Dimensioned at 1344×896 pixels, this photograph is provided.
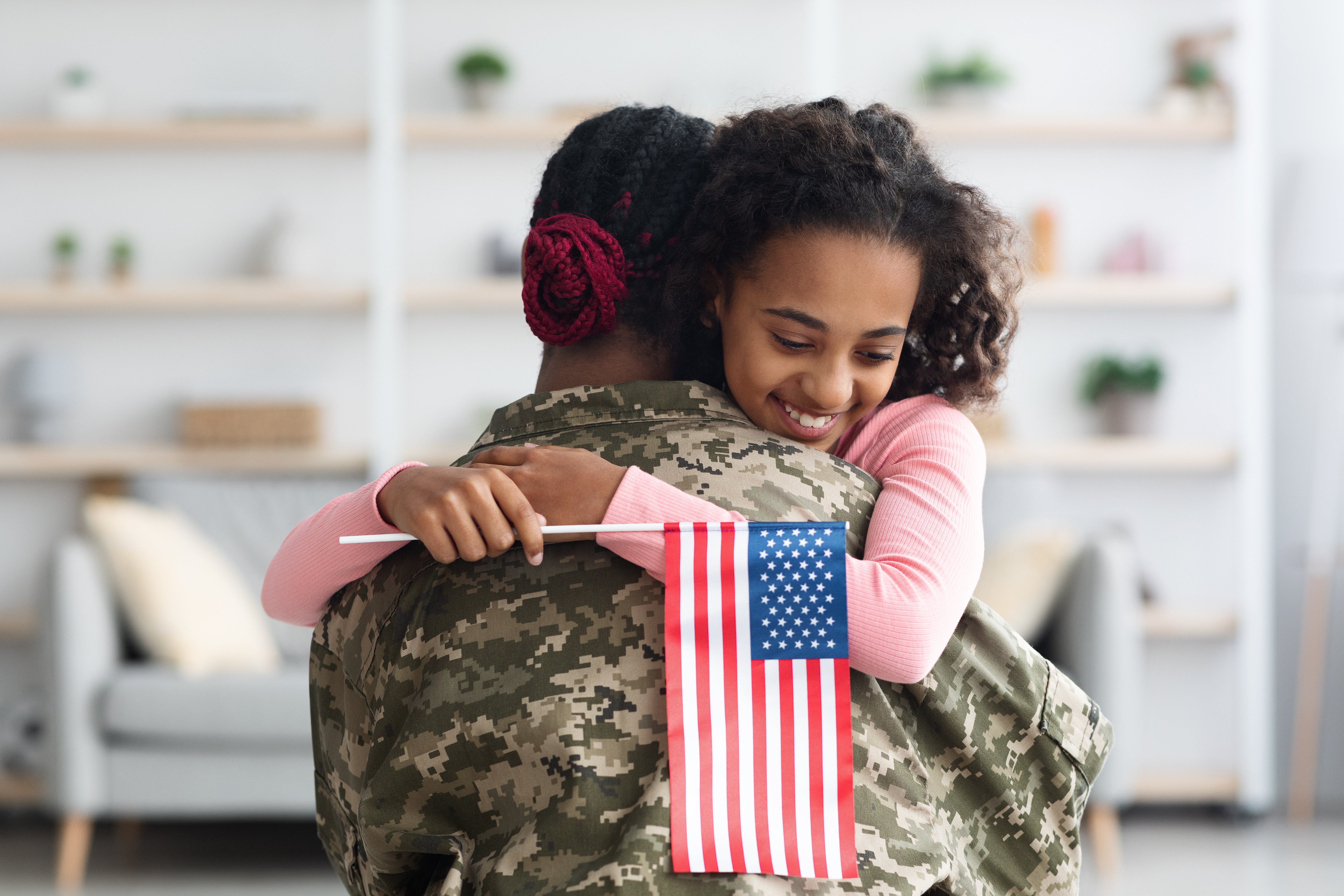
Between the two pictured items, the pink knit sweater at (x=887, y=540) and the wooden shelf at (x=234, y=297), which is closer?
the pink knit sweater at (x=887, y=540)

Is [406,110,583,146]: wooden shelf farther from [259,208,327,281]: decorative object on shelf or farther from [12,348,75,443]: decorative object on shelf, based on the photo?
[12,348,75,443]: decorative object on shelf

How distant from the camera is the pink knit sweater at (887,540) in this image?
89 cm

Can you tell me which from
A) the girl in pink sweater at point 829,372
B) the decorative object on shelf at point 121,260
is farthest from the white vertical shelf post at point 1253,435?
the decorative object on shelf at point 121,260

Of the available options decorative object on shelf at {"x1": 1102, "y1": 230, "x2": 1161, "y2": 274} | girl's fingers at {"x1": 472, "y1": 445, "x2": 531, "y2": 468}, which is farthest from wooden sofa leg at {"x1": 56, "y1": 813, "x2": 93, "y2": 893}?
decorative object on shelf at {"x1": 1102, "y1": 230, "x2": 1161, "y2": 274}

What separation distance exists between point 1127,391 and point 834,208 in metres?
3.55

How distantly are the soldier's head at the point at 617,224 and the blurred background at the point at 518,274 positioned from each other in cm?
300

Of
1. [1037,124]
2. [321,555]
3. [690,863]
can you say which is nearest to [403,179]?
[1037,124]

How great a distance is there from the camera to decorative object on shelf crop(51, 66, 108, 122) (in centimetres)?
435

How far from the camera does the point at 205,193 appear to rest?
4.54 meters

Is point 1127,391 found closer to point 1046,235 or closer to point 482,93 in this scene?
point 1046,235

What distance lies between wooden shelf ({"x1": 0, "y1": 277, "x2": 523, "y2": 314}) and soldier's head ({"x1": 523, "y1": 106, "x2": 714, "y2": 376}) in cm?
320

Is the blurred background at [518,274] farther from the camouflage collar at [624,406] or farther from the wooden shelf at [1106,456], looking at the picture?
the camouflage collar at [624,406]

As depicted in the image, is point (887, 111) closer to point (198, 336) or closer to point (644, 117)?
point (644, 117)

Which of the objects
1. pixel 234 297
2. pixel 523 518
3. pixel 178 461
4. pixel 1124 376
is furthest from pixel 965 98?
pixel 523 518
